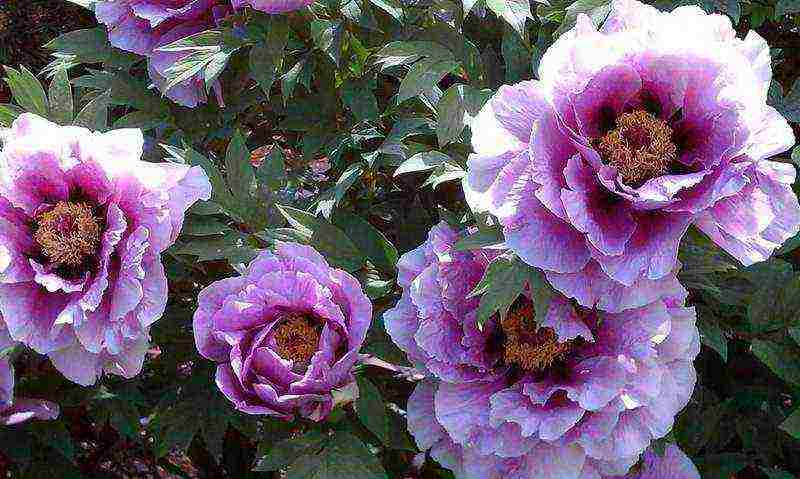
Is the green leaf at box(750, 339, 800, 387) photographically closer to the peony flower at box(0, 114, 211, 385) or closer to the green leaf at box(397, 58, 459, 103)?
the green leaf at box(397, 58, 459, 103)

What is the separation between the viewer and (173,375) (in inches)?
47.7

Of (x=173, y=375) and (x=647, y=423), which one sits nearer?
(x=647, y=423)

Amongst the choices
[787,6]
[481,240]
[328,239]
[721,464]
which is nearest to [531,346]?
[481,240]

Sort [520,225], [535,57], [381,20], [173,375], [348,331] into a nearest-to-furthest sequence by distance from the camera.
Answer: [520,225] < [348,331] < [535,57] < [381,20] < [173,375]

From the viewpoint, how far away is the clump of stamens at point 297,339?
86 centimetres

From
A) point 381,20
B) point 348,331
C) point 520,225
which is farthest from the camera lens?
point 381,20

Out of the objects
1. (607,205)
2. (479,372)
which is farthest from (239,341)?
(607,205)

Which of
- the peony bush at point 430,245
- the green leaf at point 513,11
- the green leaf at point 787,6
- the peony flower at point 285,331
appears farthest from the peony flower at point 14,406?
the green leaf at point 787,6

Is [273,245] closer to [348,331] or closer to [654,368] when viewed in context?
[348,331]

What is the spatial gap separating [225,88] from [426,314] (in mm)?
476

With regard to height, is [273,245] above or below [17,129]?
below

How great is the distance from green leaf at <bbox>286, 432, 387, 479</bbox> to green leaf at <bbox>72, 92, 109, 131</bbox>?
0.39m

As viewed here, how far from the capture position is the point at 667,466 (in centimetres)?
96

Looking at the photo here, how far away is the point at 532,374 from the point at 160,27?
56 cm
